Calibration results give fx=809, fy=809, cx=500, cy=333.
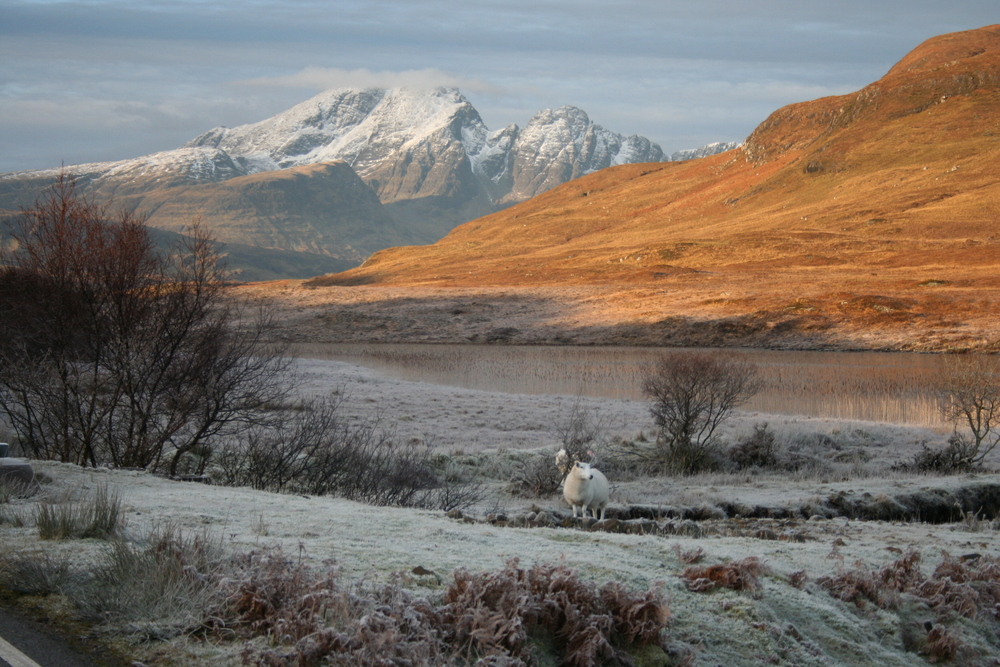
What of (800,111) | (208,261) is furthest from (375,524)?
(800,111)

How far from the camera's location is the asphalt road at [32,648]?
4855 mm

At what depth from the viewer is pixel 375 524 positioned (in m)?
8.31

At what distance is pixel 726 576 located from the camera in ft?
22.2

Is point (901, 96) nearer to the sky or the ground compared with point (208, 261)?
nearer to the sky

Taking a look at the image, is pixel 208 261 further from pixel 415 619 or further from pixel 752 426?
pixel 752 426

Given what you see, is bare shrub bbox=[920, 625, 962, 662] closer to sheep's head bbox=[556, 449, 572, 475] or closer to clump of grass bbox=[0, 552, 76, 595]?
clump of grass bbox=[0, 552, 76, 595]

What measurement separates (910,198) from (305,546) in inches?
4868

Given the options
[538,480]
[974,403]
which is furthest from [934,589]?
[974,403]

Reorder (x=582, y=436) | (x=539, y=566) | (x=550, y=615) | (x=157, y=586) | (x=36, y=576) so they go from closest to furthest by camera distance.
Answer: (x=157, y=586) < (x=550, y=615) < (x=36, y=576) < (x=539, y=566) < (x=582, y=436)

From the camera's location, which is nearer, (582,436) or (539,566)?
(539,566)

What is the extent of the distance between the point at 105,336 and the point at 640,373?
28183 mm

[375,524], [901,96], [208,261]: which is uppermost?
[901,96]

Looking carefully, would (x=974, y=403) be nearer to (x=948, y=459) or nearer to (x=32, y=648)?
(x=948, y=459)

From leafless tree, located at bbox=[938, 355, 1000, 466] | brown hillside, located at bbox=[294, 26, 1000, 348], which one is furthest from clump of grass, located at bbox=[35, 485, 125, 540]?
brown hillside, located at bbox=[294, 26, 1000, 348]
